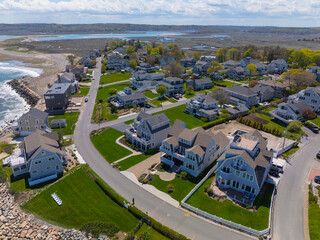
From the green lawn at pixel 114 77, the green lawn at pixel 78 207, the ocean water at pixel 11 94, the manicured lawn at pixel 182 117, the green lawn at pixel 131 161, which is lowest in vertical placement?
the ocean water at pixel 11 94

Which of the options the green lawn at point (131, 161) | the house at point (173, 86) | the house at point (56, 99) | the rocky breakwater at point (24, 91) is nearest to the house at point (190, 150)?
the green lawn at point (131, 161)

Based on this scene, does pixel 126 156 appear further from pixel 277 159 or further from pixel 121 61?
pixel 121 61

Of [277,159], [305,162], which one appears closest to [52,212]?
[277,159]

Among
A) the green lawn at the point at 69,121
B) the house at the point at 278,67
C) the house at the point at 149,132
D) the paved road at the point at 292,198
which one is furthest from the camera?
the house at the point at 278,67

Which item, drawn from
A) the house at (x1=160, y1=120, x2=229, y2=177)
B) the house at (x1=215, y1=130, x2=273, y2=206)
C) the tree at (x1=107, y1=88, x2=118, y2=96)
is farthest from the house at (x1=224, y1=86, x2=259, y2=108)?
the tree at (x1=107, y1=88, x2=118, y2=96)

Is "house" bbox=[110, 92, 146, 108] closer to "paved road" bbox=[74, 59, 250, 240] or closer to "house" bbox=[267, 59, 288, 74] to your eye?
"paved road" bbox=[74, 59, 250, 240]

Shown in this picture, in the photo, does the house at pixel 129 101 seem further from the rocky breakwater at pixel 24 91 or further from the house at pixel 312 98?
the house at pixel 312 98
